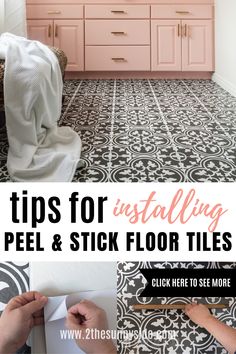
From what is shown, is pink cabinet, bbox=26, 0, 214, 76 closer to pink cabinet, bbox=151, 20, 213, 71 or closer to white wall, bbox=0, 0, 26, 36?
pink cabinet, bbox=151, 20, 213, 71

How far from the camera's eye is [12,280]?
60cm

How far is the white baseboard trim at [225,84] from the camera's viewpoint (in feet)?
9.52

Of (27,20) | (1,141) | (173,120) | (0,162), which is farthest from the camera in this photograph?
(27,20)

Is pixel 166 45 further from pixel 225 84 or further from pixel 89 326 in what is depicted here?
pixel 89 326

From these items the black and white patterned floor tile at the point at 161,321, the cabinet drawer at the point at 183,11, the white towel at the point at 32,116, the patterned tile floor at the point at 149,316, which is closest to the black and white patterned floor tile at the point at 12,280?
the patterned tile floor at the point at 149,316

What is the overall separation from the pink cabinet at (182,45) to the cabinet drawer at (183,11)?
0.15ft

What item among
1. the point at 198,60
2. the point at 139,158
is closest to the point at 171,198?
the point at 139,158

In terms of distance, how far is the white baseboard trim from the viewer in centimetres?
290

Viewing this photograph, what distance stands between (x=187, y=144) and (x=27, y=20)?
232 centimetres

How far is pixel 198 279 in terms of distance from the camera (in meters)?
0.51

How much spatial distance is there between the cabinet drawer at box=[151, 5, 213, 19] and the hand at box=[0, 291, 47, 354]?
330 centimetres

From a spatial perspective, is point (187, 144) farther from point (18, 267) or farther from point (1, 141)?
point (18, 267)

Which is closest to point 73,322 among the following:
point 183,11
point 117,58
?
point 117,58

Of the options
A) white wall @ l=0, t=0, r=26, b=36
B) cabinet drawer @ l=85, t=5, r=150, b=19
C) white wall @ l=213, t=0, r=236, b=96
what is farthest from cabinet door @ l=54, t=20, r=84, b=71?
white wall @ l=213, t=0, r=236, b=96
